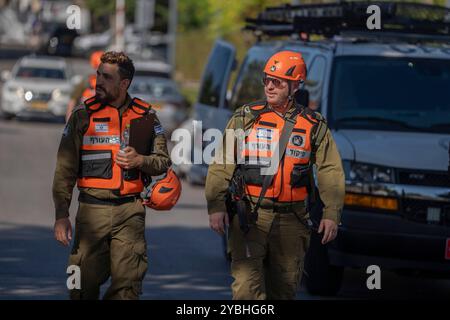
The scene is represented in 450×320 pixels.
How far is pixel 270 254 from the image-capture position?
7340 millimetres

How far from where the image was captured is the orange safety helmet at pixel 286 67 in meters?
7.42

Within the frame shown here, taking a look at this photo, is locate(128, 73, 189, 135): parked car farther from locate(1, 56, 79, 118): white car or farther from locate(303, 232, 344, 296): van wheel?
locate(303, 232, 344, 296): van wheel

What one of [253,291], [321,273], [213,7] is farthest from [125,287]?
[213,7]

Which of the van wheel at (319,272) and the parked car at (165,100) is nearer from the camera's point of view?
the van wheel at (319,272)

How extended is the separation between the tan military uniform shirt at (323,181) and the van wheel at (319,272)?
286 centimetres

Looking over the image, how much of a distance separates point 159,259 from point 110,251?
5.12 meters

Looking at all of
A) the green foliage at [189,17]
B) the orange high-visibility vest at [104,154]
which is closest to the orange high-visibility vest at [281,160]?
the orange high-visibility vest at [104,154]

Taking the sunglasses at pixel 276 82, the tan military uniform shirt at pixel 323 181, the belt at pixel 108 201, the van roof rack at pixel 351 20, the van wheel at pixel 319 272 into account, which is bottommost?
the van wheel at pixel 319 272

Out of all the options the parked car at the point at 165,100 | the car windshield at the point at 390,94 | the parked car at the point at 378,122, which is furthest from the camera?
the parked car at the point at 165,100

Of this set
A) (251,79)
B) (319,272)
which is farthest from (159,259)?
(319,272)

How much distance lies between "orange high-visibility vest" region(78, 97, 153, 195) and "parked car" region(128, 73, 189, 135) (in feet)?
67.8

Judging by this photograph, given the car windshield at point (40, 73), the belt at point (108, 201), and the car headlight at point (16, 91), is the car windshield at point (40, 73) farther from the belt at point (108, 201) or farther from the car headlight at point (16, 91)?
the belt at point (108, 201)

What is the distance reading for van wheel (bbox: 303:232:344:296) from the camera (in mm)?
10312

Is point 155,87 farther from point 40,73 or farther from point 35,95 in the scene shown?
point 40,73
